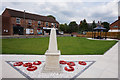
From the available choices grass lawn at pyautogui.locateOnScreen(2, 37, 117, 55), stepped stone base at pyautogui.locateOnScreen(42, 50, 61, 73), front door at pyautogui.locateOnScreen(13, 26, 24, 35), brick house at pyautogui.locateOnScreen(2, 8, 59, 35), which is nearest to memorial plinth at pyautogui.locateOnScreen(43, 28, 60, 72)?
stepped stone base at pyautogui.locateOnScreen(42, 50, 61, 73)

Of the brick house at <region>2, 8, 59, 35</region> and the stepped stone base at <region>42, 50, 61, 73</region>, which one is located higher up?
the brick house at <region>2, 8, 59, 35</region>

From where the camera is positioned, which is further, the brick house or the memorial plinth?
the brick house

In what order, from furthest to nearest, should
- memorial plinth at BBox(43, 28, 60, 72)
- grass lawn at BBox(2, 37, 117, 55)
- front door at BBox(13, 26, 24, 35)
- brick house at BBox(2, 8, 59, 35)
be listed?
front door at BBox(13, 26, 24, 35) < brick house at BBox(2, 8, 59, 35) < grass lawn at BBox(2, 37, 117, 55) < memorial plinth at BBox(43, 28, 60, 72)

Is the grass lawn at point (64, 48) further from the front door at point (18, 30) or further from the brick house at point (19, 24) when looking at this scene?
the front door at point (18, 30)

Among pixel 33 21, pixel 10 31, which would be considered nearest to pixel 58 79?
pixel 10 31

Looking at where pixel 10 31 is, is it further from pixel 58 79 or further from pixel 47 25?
pixel 58 79

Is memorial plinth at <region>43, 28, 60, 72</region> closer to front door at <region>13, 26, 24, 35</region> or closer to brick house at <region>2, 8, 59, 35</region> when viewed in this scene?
brick house at <region>2, 8, 59, 35</region>

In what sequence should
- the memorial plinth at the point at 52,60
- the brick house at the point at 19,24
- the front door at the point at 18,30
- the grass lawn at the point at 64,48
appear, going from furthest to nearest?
the front door at the point at 18,30
the brick house at the point at 19,24
the grass lawn at the point at 64,48
the memorial plinth at the point at 52,60

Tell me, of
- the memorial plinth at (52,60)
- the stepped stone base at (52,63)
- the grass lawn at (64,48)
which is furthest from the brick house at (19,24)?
the stepped stone base at (52,63)

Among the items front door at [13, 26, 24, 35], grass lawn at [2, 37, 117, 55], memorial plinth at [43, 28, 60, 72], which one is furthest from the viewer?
front door at [13, 26, 24, 35]

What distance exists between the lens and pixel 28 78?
3602 mm

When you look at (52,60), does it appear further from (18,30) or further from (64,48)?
(18,30)

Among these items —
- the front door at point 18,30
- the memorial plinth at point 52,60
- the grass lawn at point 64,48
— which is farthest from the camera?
the front door at point 18,30

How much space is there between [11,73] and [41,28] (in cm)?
3813
